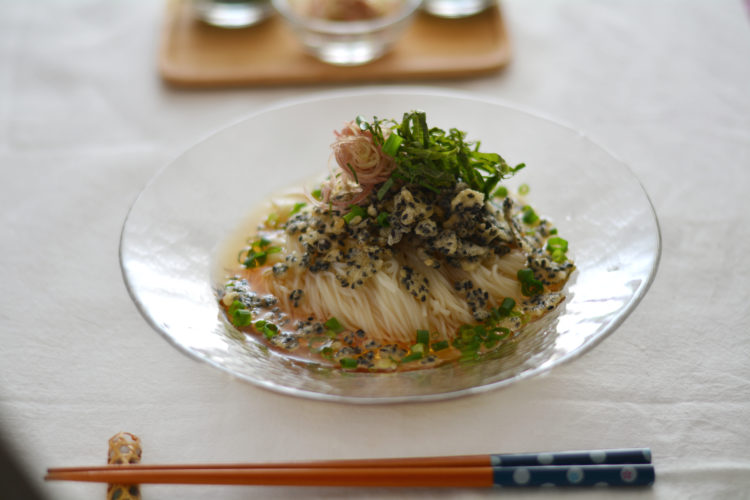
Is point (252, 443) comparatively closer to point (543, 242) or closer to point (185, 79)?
point (543, 242)

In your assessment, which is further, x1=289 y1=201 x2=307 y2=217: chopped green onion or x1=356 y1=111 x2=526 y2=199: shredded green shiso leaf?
x1=289 y1=201 x2=307 y2=217: chopped green onion

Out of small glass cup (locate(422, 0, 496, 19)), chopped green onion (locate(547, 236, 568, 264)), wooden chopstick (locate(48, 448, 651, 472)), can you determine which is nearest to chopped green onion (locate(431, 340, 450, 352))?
wooden chopstick (locate(48, 448, 651, 472))

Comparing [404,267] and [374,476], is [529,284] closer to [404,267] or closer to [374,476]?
[404,267]

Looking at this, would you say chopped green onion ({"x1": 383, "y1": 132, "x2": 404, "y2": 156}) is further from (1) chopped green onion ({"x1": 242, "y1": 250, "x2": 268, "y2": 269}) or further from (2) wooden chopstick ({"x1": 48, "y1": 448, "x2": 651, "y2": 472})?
(2) wooden chopstick ({"x1": 48, "y1": 448, "x2": 651, "y2": 472})

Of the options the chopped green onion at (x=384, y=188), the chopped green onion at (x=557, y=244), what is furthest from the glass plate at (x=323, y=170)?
the chopped green onion at (x=384, y=188)

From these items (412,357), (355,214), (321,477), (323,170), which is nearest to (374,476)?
(321,477)

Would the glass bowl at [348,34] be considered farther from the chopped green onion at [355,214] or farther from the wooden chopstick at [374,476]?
the wooden chopstick at [374,476]
